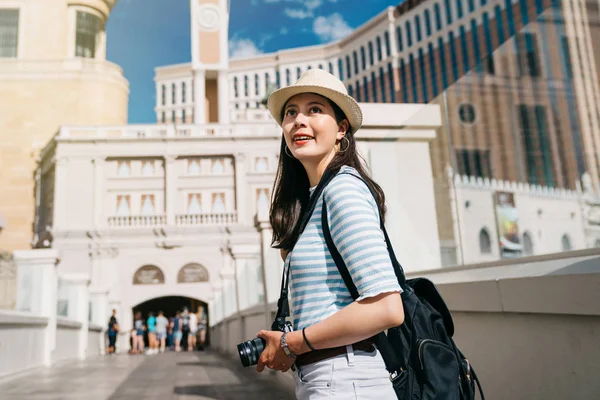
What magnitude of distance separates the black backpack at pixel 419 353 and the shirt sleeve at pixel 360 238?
0.05m

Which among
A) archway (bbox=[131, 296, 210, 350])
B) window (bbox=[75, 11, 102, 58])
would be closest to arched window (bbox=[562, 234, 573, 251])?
archway (bbox=[131, 296, 210, 350])

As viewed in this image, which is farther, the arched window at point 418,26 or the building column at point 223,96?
the arched window at point 418,26

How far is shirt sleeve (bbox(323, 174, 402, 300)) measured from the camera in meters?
1.24

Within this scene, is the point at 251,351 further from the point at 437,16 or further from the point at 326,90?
the point at 437,16

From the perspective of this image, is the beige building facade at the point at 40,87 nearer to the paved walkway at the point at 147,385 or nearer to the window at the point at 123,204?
the window at the point at 123,204

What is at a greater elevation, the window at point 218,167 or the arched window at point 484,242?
the window at point 218,167

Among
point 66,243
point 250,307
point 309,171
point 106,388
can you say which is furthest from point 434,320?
point 66,243

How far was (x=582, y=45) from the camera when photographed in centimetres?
251

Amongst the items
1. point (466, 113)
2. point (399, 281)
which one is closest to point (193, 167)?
point (466, 113)

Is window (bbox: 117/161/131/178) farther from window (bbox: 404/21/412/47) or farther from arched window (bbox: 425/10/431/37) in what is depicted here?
arched window (bbox: 425/10/431/37)

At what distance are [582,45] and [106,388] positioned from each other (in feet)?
19.9

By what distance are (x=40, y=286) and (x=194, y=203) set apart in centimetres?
2111

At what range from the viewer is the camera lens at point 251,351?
1.40 metres

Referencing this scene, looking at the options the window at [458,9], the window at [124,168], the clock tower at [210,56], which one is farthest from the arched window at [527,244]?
the window at [458,9]
